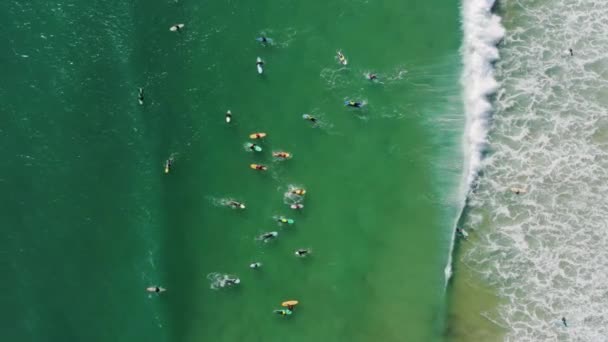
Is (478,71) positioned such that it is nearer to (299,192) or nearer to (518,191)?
(518,191)

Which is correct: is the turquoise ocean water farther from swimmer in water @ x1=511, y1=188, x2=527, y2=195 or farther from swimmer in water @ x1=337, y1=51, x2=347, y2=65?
swimmer in water @ x1=511, y1=188, x2=527, y2=195

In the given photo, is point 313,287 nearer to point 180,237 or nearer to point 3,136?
point 180,237

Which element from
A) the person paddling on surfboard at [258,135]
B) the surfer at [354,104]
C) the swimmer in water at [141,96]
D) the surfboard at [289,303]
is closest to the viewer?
the surfboard at [289,303]

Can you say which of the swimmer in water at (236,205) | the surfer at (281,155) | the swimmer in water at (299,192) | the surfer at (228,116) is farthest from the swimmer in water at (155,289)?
the surfer at (228,116)

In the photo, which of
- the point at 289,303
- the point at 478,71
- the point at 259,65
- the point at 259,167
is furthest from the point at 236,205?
the point at 478,71

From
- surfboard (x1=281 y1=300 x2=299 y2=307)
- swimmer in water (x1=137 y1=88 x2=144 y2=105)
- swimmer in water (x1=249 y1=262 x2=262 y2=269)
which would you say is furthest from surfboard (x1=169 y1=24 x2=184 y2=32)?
surfboard (x1=281 y1=300 x2=299 y2=307)

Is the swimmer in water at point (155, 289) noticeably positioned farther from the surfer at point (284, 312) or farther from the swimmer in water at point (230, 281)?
the surfer at point (284, 312)
